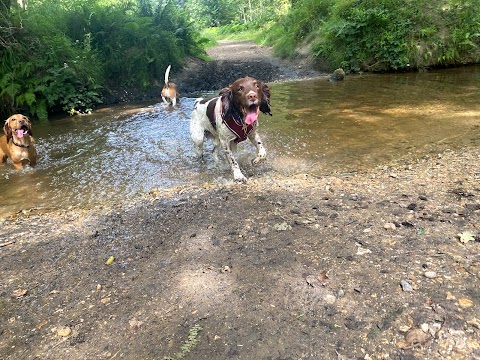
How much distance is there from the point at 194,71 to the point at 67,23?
4533mm


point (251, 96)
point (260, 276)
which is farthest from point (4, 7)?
point (260, 276)

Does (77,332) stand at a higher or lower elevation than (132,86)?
lower

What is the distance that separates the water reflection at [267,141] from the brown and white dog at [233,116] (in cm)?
35

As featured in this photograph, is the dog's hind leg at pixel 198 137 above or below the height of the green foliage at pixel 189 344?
above

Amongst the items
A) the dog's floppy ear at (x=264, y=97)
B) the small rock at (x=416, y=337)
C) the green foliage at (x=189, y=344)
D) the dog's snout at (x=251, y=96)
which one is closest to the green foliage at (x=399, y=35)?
the dog's floppy ear at (x=264, y=97)

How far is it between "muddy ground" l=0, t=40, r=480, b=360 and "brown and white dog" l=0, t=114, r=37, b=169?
2.36m

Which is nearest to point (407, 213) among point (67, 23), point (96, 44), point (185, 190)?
point (185, 190)

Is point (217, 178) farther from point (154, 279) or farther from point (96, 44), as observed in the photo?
point (96, 44)

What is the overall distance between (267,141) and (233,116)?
5.70 ft

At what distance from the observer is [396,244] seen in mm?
2842

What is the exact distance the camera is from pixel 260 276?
8.84ft

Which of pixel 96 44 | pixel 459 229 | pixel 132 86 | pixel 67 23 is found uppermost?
pixel 67 23

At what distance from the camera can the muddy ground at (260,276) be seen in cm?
213

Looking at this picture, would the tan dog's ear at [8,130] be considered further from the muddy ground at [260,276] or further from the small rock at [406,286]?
the small rock at [406,286]
